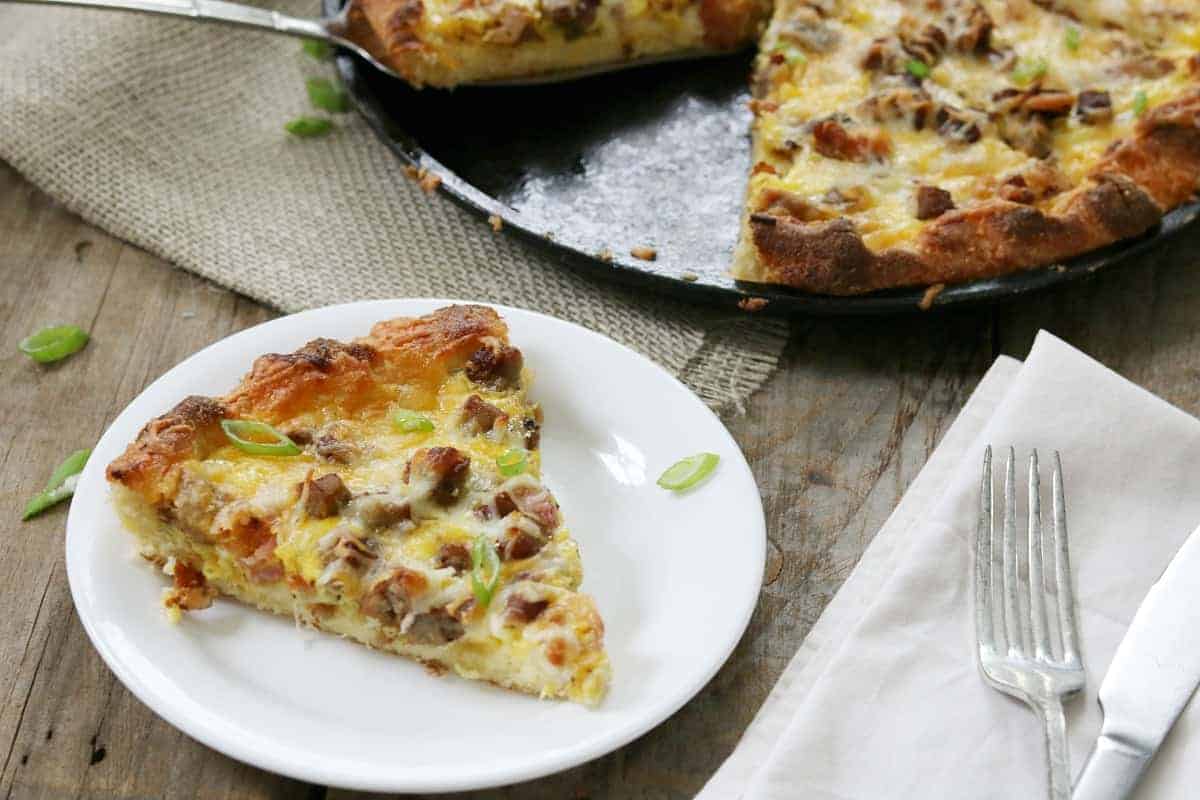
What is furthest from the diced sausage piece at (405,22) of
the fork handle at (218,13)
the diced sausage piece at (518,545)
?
the diced sausage piece at (518,545)

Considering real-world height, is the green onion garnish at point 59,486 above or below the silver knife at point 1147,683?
below

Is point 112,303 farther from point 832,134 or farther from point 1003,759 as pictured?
point 1003,759

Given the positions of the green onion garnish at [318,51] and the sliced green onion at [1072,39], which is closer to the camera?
the sliced green onion at [1072,39]

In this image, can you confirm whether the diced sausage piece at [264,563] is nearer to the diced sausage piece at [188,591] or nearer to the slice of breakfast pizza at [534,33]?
the diced sausage piece at [188,591]

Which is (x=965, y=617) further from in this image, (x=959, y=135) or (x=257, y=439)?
(x=959, y=135)

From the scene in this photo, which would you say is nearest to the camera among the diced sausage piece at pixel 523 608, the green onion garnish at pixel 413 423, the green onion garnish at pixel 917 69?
the diced sausage piece at pixel 523 608

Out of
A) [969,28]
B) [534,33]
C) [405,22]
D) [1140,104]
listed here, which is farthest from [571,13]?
[1140,104]

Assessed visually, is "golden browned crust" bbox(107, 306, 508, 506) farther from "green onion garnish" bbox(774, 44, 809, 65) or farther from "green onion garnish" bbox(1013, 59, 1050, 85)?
"green onion garnish" bbox(1013, 59, 1050, 85)
